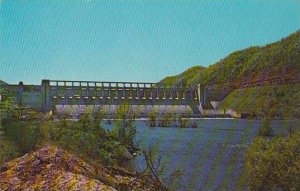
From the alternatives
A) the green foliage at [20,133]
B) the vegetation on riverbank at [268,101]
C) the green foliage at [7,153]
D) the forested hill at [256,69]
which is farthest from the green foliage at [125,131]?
the forested hill at [256,69]

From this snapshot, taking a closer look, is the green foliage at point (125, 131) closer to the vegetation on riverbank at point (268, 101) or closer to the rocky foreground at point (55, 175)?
the rocky foreground at point (55, 175)

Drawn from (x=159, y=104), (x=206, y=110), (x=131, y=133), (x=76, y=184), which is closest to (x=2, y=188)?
(x=76, y=184)

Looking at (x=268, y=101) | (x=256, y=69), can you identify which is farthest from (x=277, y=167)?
(x=256, y=69)

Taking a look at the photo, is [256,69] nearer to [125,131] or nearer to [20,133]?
[125,131]

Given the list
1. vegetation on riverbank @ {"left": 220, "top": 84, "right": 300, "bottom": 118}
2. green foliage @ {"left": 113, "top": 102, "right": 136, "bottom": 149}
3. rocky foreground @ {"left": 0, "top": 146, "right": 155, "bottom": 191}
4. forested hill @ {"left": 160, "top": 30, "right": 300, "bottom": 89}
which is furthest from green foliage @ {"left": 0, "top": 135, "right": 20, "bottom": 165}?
forested hill @ {"left": 160, "top": 30, "right": 300, "bottom": 89}

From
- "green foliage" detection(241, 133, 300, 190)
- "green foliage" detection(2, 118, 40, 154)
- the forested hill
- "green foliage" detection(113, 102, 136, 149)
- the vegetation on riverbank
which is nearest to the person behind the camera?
"green foliage" detection(241, 133, 300, 190)

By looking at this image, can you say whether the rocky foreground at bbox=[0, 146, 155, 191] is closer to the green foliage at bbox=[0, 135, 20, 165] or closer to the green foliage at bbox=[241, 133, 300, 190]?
the green foliage at bbox=[0, 135, 20, 165]
